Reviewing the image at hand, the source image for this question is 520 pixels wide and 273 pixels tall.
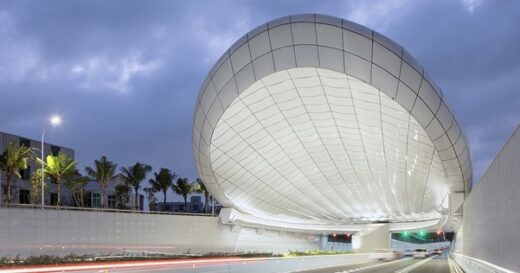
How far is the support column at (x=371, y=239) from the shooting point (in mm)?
68125

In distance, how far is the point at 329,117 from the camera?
118 feet

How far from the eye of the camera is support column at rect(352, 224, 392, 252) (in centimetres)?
6812

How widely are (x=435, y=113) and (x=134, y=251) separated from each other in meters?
24.2

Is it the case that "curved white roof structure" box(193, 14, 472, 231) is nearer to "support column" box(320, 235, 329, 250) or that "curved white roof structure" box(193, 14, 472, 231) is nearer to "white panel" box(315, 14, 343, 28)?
"white panel" box(315, 14, 343, 28)

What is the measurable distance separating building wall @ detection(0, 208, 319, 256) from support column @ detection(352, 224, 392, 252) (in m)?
13.5

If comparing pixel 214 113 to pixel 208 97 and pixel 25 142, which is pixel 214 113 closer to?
pixel 208 97

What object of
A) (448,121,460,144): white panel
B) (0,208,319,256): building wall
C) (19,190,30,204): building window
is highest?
(448,121,460,144): white panel

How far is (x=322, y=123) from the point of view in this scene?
3709 cm

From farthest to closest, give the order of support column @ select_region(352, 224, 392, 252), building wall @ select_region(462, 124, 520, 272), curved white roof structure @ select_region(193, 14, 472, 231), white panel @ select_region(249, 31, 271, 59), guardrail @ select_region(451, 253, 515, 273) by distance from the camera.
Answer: support column @ select_region(352, 224, 392, 252), white panel @ select_region(249, 31, 271, 59), curved white roof structure @ select_region(193, 14, 472, 231), guardrail @ select_region(451, 253, 515, 273), building wall @ select_region(462, 124, 520, 272)

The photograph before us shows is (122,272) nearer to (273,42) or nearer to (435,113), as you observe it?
(273,42)

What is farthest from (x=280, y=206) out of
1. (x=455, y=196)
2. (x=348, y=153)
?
(x=455, y=196)

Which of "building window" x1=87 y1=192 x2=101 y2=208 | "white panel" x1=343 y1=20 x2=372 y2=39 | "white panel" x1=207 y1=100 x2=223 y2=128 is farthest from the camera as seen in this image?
"building window" x1=87 y1=192 x2=101 y2=208

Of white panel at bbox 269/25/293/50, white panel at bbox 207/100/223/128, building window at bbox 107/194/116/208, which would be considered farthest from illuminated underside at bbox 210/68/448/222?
building window at bbox 107/194/116/208

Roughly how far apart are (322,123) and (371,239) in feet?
115
